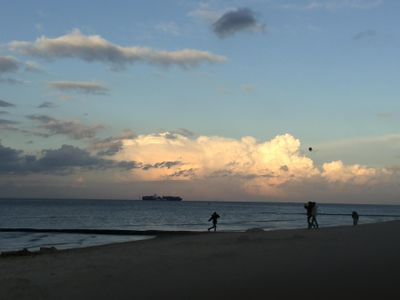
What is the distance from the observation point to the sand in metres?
10.1

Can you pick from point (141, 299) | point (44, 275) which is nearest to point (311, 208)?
point (44, 275)

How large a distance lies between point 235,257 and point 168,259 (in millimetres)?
2134

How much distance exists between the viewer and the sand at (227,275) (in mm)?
10094

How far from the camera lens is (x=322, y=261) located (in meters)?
13.5

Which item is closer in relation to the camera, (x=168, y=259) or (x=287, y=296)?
(x=287, y=296)

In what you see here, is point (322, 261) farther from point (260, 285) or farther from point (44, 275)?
point (44, 275)

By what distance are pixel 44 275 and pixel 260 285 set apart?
6.55 metres

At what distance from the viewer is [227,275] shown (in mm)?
12086

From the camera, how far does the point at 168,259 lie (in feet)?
51.6

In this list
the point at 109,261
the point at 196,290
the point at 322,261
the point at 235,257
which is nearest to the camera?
the point at 196,290

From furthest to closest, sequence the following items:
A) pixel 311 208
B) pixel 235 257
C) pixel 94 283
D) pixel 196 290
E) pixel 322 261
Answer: pixel 311 208
pixel 235 257
pixel 322 261
pixel 94 283
pixel 196 290

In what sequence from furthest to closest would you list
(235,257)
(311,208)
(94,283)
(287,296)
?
(311,208) → (235,257) → (94,283) → (287,296)

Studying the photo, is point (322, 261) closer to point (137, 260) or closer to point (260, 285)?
point (260, 285)

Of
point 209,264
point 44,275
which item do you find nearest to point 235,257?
point 209,264
